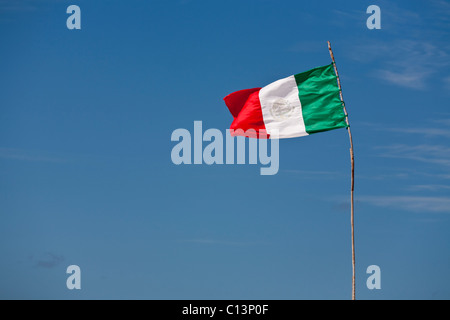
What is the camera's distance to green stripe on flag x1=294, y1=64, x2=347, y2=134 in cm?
5641

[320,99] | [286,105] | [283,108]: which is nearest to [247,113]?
[283,108]

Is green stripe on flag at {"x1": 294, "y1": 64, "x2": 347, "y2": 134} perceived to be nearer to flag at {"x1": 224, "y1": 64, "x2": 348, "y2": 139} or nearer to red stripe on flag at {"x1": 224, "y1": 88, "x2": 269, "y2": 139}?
flag at {"x1": 224, "y1": 64, "x2": 348, "y2": 139}

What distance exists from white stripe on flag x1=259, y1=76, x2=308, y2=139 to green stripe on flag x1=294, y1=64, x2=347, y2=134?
467 millimetres

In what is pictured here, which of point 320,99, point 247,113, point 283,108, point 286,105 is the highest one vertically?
point 320,99

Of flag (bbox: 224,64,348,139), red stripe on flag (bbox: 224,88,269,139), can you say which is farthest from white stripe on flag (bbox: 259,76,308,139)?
red stripe on flag (bbox: 224,88,269,139)

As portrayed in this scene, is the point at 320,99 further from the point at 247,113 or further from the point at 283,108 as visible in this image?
the point at 247,113

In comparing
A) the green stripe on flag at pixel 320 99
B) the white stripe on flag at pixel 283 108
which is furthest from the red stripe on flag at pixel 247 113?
the green stripe on flag at pixel 320 99

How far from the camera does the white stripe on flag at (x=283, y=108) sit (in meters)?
57.8

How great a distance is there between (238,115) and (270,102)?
260 cm

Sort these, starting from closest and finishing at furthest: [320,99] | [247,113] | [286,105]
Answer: [320,99], [286,105], [247,113]

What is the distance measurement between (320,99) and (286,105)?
2.61m

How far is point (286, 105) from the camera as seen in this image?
5825cm

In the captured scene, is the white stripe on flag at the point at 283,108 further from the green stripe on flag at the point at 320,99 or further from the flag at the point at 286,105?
the green stripe on flag at the point at 320,99
